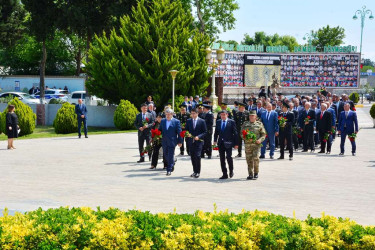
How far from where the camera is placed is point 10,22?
50406 millimetres

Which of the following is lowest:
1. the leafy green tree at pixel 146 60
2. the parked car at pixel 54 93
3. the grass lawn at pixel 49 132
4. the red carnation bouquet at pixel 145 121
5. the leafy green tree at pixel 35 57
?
the grass lawn at pixel 49 132

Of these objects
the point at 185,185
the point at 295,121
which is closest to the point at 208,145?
the point at 295,121

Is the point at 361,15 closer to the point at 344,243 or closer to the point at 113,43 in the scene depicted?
the point at 113,43

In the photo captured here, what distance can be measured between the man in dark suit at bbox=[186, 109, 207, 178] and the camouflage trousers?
1.23 m

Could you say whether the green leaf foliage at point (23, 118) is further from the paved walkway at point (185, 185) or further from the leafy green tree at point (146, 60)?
the paved walkway at point (185, 185)

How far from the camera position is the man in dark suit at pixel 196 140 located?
14.3 meters

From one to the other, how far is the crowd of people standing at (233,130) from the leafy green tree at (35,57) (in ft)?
169

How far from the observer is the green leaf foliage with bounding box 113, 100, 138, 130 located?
31.7 meters

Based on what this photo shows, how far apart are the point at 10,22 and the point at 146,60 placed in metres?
21.8

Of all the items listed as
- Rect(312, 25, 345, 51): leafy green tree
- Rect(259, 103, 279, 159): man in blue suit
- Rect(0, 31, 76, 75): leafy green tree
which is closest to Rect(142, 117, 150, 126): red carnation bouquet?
Rect(259, 103, 279, 159): man in blue suit

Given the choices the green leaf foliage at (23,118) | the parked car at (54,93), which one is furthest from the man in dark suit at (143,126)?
the parked car at (54,93)

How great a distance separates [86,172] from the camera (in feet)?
50.0

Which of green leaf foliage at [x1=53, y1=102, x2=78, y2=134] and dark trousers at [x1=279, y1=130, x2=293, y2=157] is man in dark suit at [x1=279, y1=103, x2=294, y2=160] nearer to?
dark trousers at [x1=279, y1=130, x2=293, y2=157]

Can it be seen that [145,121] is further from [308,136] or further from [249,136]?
[308,136]
